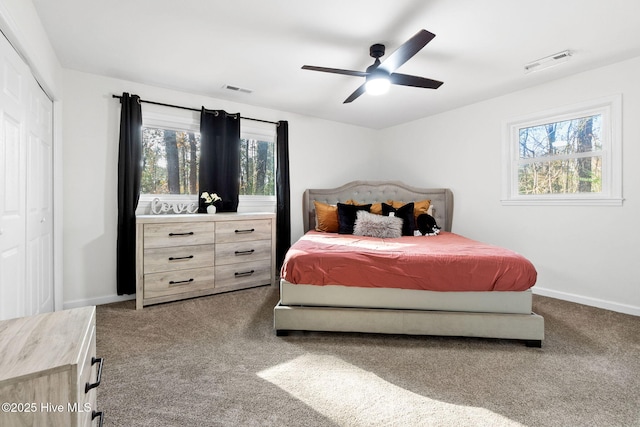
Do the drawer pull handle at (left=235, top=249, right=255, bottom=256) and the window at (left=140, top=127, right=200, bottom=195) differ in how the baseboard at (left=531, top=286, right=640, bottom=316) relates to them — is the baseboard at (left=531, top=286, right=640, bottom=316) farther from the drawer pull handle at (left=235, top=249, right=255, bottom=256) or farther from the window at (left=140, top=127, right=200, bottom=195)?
the window at (left=140, top=127, right=200, bottom=195)

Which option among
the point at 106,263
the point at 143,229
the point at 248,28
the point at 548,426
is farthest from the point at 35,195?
the point at 548,426

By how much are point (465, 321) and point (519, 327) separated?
364mm

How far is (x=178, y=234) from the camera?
2990 millimetres

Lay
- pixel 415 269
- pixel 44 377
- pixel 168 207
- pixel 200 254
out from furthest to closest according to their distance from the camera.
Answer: pixel 168 207
pixel 200 254
pixel 415 269
pixel 44 377

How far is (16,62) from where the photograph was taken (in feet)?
5.79

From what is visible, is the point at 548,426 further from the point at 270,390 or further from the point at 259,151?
the point at 259,151

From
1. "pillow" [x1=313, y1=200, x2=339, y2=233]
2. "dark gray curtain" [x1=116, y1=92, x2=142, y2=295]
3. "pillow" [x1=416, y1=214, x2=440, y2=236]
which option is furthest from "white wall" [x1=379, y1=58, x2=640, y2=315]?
"dark gray curtain" [x1=116, y1=92, x2=142, y2=295]

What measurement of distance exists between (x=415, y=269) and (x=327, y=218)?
183cm

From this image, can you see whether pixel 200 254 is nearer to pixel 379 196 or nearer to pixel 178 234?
pixel 178 234

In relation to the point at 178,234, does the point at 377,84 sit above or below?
above

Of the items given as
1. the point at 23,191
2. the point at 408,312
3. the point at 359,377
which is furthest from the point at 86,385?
the point at 408,312

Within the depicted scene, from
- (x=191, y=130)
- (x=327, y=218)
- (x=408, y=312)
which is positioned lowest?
(x=408, y=312)

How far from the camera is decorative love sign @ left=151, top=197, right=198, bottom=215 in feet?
10.8

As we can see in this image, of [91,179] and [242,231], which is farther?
[242,231]
